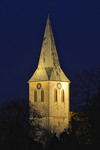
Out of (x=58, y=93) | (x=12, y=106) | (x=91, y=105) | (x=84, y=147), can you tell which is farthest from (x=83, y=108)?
(x=58, y=93)

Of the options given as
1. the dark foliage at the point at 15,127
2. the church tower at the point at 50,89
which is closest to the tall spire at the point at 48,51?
the church tower at the point at 50,89

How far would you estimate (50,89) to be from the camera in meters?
102

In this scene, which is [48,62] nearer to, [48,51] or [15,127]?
[48,51]

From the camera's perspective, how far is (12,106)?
7744cm

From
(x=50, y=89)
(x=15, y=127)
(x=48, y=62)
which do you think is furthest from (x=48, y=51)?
(x=15, y=127)

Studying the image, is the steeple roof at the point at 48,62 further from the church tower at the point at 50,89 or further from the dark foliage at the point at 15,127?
Answer: the dark foliage at the point at 15,127

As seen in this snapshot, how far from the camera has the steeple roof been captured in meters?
101

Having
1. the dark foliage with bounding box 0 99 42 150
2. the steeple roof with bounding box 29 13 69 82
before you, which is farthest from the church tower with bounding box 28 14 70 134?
the dark foliage with bounding box 0 99 42 150

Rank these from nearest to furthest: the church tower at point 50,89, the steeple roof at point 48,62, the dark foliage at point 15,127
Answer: the dark foliage at point 15,127, the church tower at point 50,89, the steeple roof at point 48,62

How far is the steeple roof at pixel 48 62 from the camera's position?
101 meters

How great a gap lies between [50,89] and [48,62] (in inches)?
157

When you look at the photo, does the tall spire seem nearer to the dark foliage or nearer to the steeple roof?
the steeple roof

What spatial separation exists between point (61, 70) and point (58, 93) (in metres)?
3.72

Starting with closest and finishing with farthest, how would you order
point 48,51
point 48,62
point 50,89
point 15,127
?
point 15,127 → point 48,51 → point 50,89 → point 48,62
